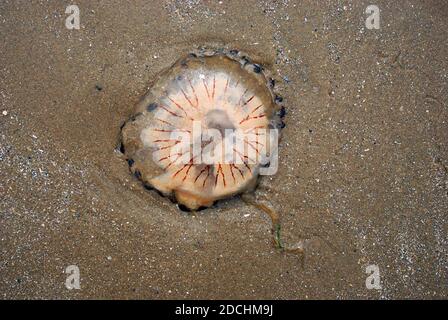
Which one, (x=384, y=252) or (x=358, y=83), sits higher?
(x=358, y=83)

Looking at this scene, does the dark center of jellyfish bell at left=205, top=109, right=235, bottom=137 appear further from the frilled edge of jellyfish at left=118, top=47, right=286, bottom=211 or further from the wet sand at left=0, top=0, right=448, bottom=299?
the wet sand at left=0, top=0, right=448, bottom=299

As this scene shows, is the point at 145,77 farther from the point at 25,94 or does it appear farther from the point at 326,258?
the point at 326,258

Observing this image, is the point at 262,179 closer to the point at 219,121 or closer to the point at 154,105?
the point at 219,121

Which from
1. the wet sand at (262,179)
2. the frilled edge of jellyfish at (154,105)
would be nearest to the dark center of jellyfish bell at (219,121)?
the frilled edge of jellyfish at (154,105)

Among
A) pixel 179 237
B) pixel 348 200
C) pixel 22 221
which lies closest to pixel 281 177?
pixel 348 200

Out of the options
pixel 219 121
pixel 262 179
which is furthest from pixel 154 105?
pixel 262 179

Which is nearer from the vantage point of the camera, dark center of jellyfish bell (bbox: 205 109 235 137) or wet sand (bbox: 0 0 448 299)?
dark center of jellyfish bell (bbox: 205 109 235 137)

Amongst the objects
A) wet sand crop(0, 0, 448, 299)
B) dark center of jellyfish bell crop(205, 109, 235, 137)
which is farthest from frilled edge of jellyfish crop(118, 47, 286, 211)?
dark center of jellyfish bell crop(205, 109, 235, 137)
